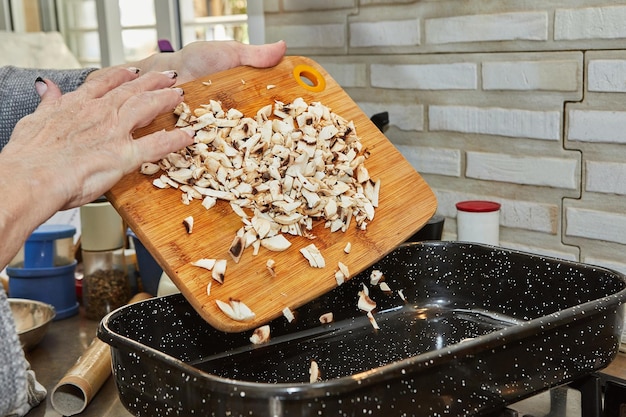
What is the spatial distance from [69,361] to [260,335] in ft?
1.61

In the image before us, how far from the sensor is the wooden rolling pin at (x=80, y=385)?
1.09m

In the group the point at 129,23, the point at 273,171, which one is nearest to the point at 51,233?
the point at 273,171

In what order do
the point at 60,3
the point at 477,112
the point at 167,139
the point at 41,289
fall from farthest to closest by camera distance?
the point at 60,3 → the point at 41,289 → the point at 477,112 → the point at 167,139

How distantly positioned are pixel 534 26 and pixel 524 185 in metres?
0.26

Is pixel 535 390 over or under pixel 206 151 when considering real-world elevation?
under

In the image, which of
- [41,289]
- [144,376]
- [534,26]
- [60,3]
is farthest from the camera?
[60,3]

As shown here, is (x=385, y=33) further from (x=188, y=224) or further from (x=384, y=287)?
(x=188, y=224)

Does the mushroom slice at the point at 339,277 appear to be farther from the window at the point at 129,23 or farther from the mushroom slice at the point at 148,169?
the window at the point at 129,23

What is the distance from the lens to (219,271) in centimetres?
88

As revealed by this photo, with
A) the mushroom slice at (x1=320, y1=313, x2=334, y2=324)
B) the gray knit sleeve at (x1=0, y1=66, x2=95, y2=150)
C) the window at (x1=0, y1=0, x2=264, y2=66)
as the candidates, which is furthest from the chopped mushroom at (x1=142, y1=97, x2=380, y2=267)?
the window at (x1=0, y1=0, x2=264, y2=66)

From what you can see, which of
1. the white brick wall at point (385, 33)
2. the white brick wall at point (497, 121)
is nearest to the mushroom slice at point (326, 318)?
the white brick wall at point (497, 121)

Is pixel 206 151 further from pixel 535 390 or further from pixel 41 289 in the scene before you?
pixel 41 289

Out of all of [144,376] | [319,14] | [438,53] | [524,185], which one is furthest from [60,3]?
[144,376]

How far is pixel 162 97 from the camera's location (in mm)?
942
